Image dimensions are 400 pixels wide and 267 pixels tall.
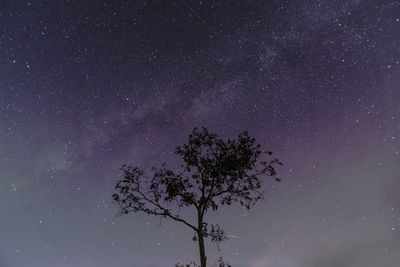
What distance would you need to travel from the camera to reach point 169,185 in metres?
27.9

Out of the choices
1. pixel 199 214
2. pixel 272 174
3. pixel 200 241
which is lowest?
pixel 200 241

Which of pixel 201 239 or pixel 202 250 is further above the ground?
pixel 201 239

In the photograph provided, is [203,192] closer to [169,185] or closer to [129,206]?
[169,185]

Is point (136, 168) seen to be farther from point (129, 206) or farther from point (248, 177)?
point (248, 177)

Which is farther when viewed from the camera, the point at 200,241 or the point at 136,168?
the point at 136,168

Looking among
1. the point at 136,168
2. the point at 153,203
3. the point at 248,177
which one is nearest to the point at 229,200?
the point at 248,177

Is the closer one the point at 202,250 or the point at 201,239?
the point at 202,250

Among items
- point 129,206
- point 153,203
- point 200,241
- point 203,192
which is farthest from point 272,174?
point 129,206

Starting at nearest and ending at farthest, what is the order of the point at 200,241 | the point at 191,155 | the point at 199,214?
the point at 200,241, the point at 199,214, the point at 191,155

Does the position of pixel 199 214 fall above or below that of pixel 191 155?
below

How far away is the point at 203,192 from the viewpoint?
2705cm

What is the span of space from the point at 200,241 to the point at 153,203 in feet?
17.6

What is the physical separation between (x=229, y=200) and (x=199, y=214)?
3.06 m

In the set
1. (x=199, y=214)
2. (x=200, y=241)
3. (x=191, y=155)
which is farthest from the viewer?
(x=191, y=155)
